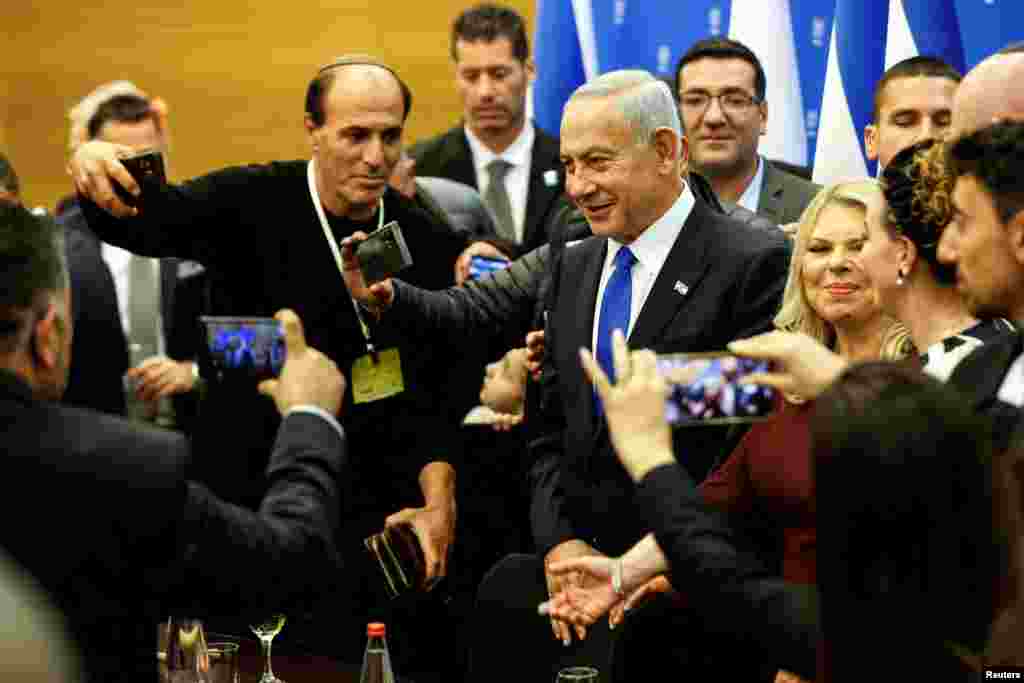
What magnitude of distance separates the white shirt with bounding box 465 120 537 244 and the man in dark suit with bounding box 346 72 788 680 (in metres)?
2.05

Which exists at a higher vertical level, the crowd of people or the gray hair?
the gray hair

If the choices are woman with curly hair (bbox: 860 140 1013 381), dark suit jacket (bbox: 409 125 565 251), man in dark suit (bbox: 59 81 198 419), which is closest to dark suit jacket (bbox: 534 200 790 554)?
woman with curly hair (bbox: 860 140 1013 381)

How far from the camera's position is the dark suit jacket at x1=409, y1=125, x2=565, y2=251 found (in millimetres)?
5531

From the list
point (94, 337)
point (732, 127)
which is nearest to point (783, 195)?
point (732, 127)

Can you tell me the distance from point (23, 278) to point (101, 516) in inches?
12.6

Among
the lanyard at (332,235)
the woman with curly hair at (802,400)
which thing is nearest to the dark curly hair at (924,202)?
the woman with curly hair at (802,400)

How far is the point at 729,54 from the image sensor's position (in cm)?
480

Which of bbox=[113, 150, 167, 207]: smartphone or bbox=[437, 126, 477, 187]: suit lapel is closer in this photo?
bbox=[113, 150, 167, 207]: smartphone

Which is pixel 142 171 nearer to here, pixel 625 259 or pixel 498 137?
pixel 625 259

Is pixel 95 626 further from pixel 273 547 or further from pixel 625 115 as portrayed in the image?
pixel 625 115

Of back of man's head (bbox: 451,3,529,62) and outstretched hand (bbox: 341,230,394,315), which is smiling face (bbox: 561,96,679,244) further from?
back of man's head (bbox: 451,3,529,62)

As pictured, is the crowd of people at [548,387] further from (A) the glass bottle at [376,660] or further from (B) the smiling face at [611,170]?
(A) the glass bottle at [376,660]

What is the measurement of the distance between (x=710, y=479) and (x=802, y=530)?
217 mm

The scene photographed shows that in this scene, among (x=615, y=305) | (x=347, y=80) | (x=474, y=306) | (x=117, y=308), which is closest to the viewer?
(x=615, y=305)
